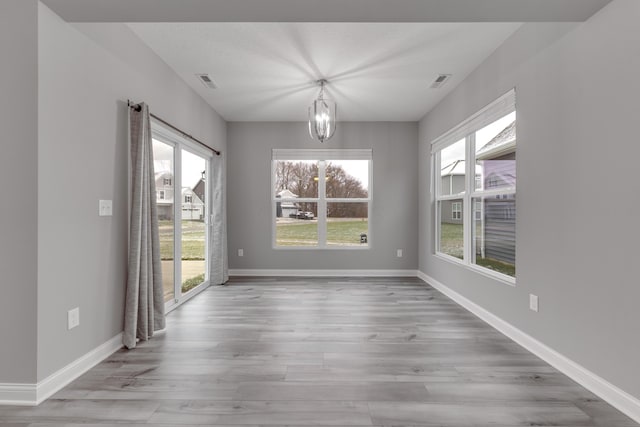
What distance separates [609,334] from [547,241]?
741 millimetres

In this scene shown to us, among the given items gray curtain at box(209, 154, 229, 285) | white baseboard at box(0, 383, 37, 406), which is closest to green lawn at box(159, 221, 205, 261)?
gray curtain at box(209, 154, 229, 285)

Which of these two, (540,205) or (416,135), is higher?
(416,135)

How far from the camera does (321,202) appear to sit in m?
5.92

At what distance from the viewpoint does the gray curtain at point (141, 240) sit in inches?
110

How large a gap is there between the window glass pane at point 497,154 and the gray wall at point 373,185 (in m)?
2.04

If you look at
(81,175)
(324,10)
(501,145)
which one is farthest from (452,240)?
(81,175)

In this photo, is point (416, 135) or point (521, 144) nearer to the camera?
point (521, 144)

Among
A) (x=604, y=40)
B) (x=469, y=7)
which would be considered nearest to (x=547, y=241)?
(x=604, y=40)

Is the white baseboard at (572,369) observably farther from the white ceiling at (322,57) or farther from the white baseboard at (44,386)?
the white baseboard at (44,386)

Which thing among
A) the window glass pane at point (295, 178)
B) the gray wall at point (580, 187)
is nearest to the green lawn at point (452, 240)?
the gray wall at point (580, 187)

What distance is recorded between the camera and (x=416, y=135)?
5832 millimetres

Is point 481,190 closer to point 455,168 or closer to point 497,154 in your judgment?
point 497,154

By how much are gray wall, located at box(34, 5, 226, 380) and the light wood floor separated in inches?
15.4

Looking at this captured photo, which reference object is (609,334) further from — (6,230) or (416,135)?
(416,135)
